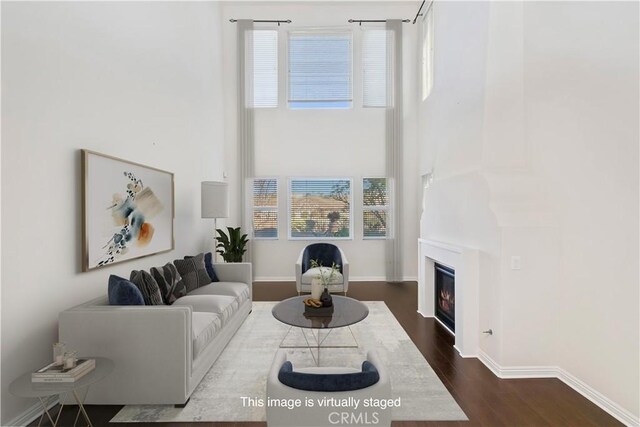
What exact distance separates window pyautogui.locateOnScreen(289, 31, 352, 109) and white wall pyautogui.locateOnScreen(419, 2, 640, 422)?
3.49m

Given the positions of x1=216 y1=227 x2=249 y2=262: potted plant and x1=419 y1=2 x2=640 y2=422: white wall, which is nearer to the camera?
x1=419 y1=2 x2=640 y2=422: white wall

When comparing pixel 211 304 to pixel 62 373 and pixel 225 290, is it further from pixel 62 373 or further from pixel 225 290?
pixel 62 373

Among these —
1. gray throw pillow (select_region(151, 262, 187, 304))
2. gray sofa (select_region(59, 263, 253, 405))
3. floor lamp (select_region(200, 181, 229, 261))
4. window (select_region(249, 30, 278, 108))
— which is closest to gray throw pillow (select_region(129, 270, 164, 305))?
gray throw pillow (select_region(151, 262, 187, 304))

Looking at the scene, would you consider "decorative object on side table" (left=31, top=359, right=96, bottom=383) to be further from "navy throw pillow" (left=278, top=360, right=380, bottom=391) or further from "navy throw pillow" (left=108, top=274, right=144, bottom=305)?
"navy throw pillow" (left=278, top=360, right=380, bottom=391)

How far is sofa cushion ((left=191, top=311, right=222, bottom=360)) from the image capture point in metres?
2.56

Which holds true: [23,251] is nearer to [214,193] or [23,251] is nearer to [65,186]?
[65,186]

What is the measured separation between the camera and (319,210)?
6867mm

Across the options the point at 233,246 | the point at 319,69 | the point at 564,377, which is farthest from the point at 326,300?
the point at 319,69

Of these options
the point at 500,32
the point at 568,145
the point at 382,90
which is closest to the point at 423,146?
the point at 382,90

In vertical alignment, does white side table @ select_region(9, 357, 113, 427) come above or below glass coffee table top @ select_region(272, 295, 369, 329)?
below

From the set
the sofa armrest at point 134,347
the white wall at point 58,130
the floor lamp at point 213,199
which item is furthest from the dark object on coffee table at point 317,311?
the floor lamp at point 213,199

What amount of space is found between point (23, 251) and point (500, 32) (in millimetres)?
4351

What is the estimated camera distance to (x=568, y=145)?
2689mm

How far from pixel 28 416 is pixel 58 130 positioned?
6.80 ft
